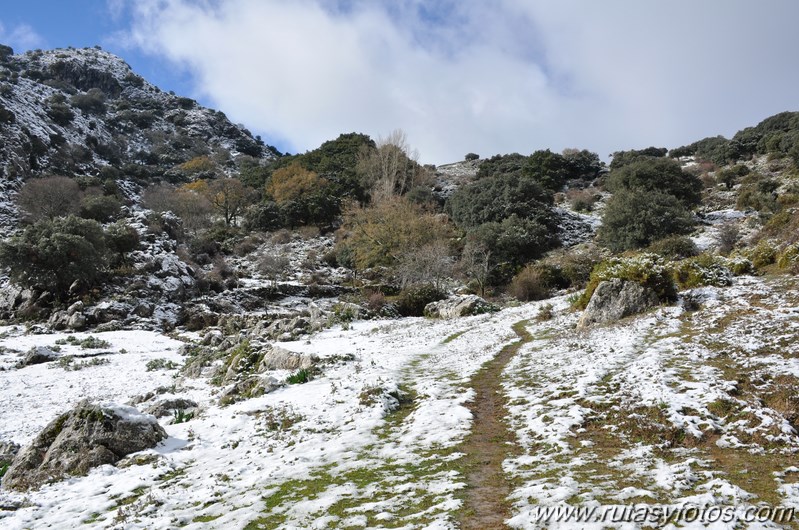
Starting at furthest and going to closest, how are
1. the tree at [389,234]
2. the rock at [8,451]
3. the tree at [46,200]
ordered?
the tree at [46,200]
the tree at [389,234]
the rock at [8,451]

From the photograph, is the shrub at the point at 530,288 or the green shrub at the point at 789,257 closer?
the green shrub at the point at 789,257

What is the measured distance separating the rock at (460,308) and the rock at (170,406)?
59.9 ft

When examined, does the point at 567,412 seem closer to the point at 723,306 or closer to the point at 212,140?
the point at 723,306

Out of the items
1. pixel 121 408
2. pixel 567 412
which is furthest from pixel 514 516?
pixel 121 408

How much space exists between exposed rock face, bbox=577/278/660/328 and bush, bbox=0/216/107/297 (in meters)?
34.0

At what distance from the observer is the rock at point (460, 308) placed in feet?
94.4

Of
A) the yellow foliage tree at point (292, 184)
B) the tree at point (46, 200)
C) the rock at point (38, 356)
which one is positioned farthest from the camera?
the yellow foliage tree at point (292, 184)

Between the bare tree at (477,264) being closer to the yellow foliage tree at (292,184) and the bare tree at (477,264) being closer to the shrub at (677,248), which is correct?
the shrub at (677,248)

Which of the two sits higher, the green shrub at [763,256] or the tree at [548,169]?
the tree at [548,169]

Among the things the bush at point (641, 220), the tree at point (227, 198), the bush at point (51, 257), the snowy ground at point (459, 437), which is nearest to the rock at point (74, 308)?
the bush at point (51, 257)

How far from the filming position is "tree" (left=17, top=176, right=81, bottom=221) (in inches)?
1946

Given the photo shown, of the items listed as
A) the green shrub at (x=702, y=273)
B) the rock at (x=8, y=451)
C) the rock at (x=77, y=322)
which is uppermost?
the rock at (x=77, y=322)

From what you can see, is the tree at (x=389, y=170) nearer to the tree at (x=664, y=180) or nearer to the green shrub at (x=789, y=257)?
the tree at (x=664, y=180)

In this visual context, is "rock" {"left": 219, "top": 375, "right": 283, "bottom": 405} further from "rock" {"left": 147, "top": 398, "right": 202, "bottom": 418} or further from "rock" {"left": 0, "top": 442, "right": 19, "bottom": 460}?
"rock" {"left": 0, "top": 442, "right": 19, "bottom": 460}
